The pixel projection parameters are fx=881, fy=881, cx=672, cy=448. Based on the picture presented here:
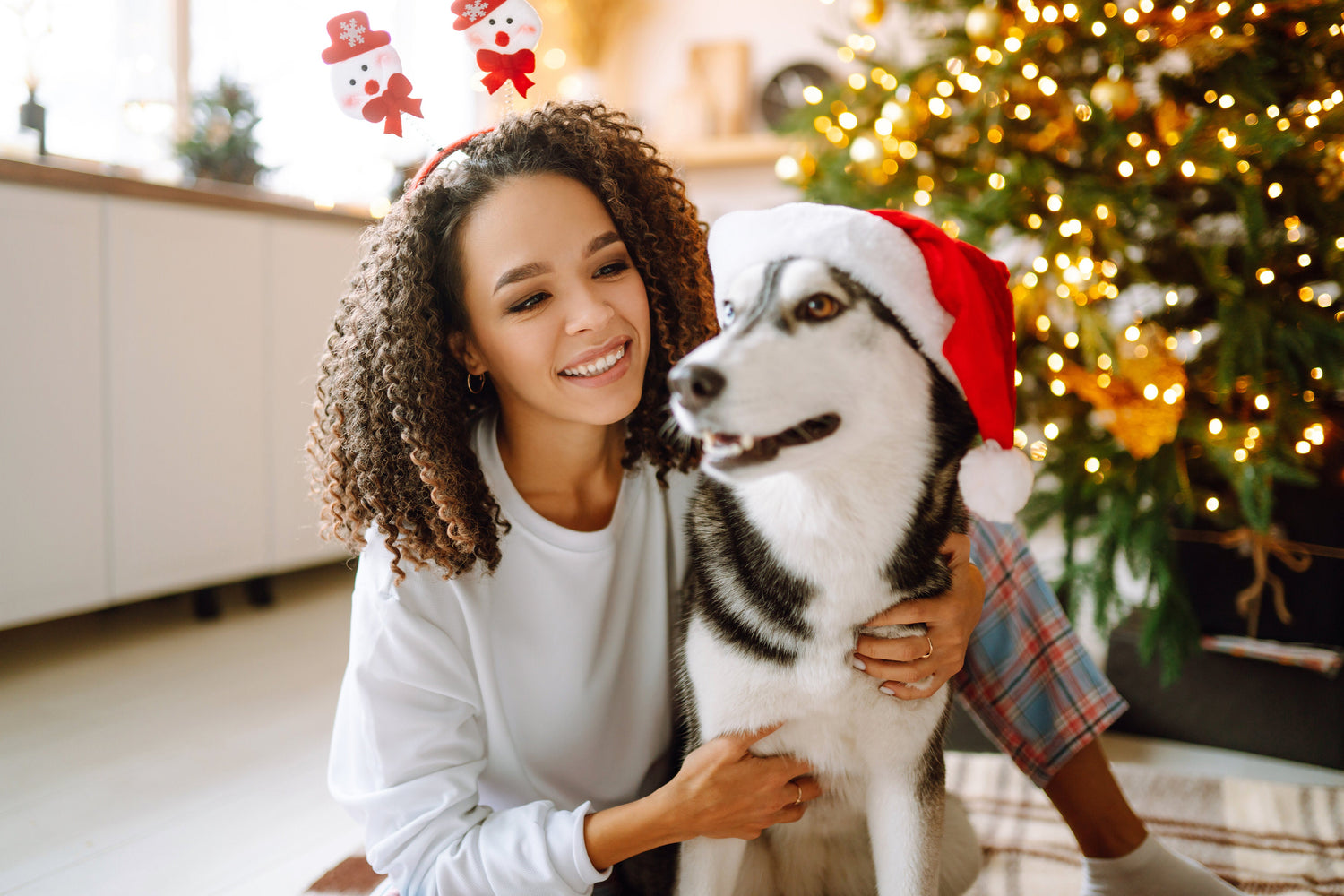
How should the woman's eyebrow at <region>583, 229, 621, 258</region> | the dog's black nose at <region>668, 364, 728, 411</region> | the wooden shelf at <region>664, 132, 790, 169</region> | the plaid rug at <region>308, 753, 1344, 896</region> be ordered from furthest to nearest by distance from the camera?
the wooden shelf at <region>664, 132, 790, 169</region>, the plaid rug at <region>308, 753, 1344, 896</region>, the woman's eyebrow at <region>583, 229, 621, 258</region>, the dog's black nose at <region>668, 364, 728, 411</region>

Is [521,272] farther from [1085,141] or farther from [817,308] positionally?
[1085,141]

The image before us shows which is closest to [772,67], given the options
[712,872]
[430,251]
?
[430,251]

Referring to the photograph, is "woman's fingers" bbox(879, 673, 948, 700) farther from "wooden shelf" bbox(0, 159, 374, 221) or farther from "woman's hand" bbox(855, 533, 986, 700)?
"wooden shelf" bbox(0, 159, 374, 221)

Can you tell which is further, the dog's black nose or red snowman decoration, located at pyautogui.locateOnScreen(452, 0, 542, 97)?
red snowman decoration, located at pyautogui.locateOnScreen(452, 0, 542, 97)

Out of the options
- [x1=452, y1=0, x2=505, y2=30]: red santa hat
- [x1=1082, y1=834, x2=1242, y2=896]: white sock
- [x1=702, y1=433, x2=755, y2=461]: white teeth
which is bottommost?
[x1=1082, y1=834, x2=1242, y2=896]: white sock

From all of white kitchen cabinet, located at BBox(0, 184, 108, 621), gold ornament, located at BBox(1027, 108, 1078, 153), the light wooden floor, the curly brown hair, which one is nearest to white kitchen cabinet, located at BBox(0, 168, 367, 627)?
white kitchen cabinet, located at BBox(0, 184, 108, 621)

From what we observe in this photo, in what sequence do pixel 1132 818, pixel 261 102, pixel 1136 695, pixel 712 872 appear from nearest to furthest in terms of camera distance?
pixel 712 872
pixel 1132 818
pixel 1136 695
pixel 261 102

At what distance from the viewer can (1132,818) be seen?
1302 mm

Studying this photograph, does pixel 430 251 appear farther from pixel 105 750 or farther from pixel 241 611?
pixel 241 611

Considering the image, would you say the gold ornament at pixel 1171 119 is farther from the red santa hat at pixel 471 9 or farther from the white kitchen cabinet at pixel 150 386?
the white kitchen cabinet at pixel 150 386

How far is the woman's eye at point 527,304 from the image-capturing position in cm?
110

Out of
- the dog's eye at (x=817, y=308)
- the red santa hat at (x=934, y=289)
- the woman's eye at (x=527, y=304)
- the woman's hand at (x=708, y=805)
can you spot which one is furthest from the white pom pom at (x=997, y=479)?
the woman's eye at (x=527, y=304)

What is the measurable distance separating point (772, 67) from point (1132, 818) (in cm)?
401

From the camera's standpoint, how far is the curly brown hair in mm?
1103
